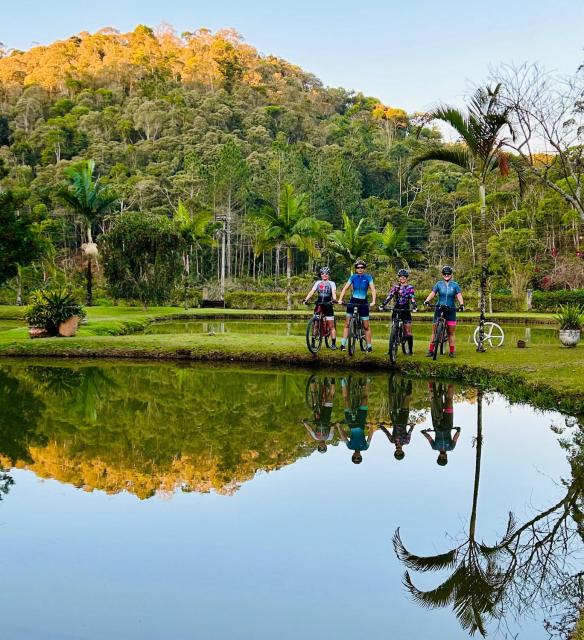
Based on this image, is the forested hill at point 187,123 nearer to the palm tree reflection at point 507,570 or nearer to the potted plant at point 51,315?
the potted plant at point 51,315

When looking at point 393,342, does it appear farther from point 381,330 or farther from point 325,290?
point 381,330

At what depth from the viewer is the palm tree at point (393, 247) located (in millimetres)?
45844

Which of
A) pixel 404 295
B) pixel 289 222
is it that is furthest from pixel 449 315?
pixel 289 222

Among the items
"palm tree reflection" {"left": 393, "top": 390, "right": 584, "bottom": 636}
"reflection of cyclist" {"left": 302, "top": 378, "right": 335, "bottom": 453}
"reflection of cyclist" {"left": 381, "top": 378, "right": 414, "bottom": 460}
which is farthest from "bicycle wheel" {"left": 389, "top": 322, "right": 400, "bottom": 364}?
"palm tree reflection" {"left": 393, "top": 390, "right": 584, "bottom": 636}

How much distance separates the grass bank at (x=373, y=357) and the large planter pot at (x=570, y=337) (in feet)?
0.63

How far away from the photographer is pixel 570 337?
14.9 m

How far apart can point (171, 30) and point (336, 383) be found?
166 meters

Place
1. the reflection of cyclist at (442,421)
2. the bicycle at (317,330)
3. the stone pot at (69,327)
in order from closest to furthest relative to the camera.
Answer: the reflection of cyclist at (442,421)
the bicycle at (317,330)
the stone pot at (69,327)

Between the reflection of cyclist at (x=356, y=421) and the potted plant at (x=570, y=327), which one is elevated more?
the potted plant at (x=570, y=327)

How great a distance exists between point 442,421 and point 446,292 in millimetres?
4749

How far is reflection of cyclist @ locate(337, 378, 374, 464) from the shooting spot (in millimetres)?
7572

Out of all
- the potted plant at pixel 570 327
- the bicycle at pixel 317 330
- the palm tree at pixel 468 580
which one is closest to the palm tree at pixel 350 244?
the potted plant at pixel 570 327

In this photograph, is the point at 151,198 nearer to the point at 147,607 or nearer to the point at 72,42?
the point at 147,607

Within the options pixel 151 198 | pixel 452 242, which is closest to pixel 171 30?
pixel 151 198
